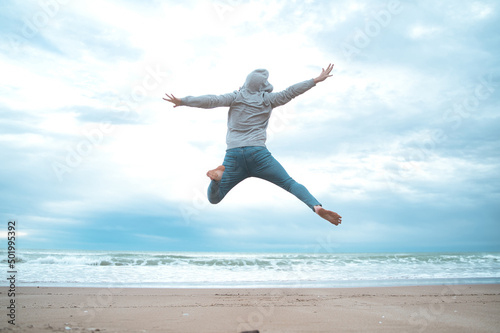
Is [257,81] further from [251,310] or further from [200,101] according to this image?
[251,310]

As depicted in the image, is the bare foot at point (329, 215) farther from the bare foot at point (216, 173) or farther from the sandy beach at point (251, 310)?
the sandy beach at point (251, 310)

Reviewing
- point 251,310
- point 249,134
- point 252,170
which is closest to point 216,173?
point 252,170

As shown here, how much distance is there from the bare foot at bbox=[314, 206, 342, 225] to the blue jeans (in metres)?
0.30

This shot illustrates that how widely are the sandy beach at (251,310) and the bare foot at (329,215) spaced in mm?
1571

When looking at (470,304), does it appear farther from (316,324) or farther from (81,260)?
(81,260)

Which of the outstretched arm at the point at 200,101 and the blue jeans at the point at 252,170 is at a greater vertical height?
the outstretched arm at the point at 200,101

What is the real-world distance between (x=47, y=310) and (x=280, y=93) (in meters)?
5.01

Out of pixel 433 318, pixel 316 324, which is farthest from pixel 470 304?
pixel 316 324

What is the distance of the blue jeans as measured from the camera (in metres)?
4.88

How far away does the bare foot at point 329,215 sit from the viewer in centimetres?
451

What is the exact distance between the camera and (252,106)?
16.6 feet

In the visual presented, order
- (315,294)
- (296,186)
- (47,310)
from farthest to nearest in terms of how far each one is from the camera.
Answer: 1. (315,294)
2. (47,310)
3. (296,186)

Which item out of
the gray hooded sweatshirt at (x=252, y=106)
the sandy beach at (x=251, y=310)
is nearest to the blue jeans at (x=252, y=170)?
the gray hooded sweatshirt at (x=252, y=106)

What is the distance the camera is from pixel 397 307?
729 centimetres
